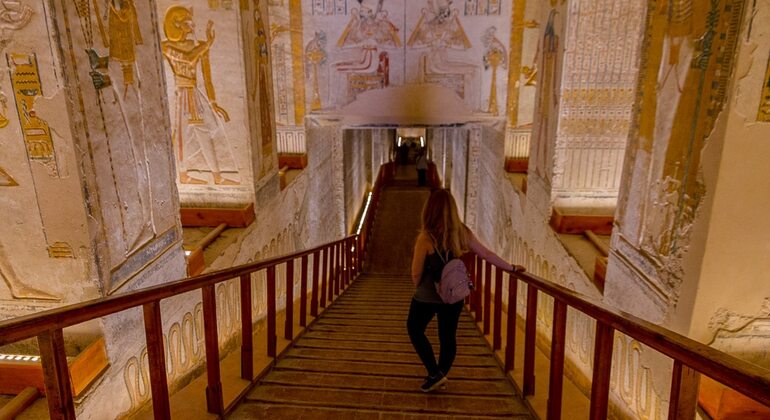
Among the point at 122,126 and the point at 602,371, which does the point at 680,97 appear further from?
the point at 122,126

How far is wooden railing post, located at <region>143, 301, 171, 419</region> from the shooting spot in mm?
1963

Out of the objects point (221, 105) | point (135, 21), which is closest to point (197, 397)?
point (135, 21)

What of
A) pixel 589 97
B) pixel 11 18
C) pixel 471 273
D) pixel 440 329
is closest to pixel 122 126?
pixel 11 18

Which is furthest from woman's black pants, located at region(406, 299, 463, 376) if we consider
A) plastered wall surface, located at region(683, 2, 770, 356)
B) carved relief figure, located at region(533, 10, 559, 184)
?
carved relief figure, located at region(533, 10, 559, 184)

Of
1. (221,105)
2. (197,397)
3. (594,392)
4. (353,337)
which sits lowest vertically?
(353,337)

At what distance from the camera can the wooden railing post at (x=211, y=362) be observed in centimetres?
234

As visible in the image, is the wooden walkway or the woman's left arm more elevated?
the woman's left arm

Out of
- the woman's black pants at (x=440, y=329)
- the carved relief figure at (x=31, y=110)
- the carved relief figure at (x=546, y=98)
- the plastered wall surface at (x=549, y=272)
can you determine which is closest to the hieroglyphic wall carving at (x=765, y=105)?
the plastered wall surface at (x=549, y=272)

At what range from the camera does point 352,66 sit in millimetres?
8203

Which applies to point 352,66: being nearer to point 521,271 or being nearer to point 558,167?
point 558,167

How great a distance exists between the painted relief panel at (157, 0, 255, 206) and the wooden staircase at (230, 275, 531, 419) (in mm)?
2438

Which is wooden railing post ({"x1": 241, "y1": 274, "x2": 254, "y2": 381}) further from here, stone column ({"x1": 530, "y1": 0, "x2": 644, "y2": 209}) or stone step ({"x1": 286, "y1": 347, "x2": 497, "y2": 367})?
stone column ({"x1": 530, "y1": 0, "x2": 644, "y2": 209})

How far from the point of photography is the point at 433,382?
2754 mm

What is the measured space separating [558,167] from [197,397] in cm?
404
